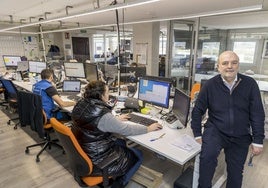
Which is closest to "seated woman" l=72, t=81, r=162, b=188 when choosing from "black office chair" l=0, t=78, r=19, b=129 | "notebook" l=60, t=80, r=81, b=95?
"notebook" l=60, t=80, r=81, b=95

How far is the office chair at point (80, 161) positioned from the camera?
60.7 inches

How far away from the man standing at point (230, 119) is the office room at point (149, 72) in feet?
0.37

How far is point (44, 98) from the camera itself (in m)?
2.78

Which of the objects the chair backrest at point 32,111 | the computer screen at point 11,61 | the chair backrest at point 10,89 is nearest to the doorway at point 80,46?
the computer screen at point 11,61

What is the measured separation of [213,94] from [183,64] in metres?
4.61

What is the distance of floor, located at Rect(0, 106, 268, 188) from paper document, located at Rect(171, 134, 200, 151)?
601 mm

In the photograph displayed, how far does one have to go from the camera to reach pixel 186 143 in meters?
1.74

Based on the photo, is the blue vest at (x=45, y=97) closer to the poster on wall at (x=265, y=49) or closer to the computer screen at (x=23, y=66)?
the computer screen at (x=23, y=66)

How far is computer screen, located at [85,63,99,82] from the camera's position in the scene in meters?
3.66

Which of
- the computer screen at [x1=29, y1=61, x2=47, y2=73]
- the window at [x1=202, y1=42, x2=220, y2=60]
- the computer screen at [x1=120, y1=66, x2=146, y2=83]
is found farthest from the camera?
the window at [x1=202, y1=42, x2=220, y2=60]

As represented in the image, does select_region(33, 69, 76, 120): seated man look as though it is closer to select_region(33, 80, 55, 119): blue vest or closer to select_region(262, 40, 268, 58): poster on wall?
select_region(33, 80, 55, 119): blue vest

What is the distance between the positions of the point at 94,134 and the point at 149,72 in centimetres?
483

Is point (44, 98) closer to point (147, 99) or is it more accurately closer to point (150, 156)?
point (147, 99)

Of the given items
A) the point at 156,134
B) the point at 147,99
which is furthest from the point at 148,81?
the point at 156,134
